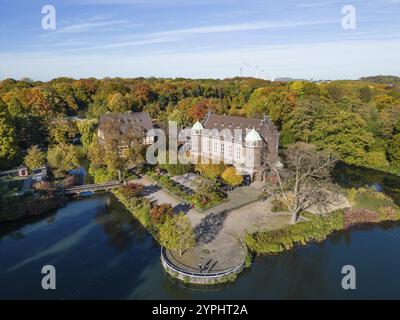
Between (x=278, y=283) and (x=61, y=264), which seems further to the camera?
(x=61, y=264)

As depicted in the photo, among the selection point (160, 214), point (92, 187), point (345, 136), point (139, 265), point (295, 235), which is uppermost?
point (345, 136)

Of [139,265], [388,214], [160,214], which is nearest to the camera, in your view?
[139,265]

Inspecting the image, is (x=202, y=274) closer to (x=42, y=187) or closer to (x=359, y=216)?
(x=359, y=216)

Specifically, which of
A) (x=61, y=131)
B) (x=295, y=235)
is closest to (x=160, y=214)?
(x=295, y=235)

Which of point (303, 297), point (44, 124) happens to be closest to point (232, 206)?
point (303, 297)

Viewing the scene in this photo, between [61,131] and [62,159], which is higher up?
[61,131]

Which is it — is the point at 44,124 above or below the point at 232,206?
above

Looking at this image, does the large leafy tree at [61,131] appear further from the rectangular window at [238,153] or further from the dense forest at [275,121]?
the rectangular window at [238,153]

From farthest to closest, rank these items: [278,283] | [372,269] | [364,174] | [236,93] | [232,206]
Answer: [236,93] → [364,174] → [232,206] → [372,269] → [278,283]
